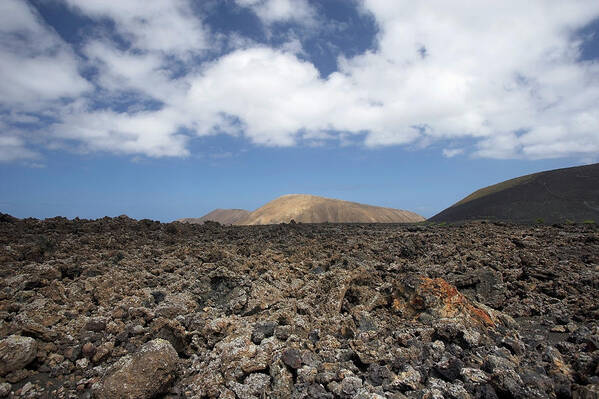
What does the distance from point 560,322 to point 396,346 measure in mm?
3924

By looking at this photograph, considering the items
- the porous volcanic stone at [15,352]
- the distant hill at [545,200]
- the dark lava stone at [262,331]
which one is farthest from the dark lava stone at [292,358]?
the distant hill at [545,200]

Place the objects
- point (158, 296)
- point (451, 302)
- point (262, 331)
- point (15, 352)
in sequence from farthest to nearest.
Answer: point (158, 296), point (451, 302), point (262, 331), point (15, 352)

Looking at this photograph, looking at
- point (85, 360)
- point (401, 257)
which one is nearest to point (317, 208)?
point (401, 257)

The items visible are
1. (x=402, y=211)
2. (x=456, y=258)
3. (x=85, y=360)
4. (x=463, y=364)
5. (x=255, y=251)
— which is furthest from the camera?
(x=402, y=211)

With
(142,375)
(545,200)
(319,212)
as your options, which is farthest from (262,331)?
(319,212)

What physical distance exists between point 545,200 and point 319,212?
175 ft

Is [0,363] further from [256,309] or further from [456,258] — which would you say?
Result: [456,258]

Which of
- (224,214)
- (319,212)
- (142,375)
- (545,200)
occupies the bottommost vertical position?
(142,375)

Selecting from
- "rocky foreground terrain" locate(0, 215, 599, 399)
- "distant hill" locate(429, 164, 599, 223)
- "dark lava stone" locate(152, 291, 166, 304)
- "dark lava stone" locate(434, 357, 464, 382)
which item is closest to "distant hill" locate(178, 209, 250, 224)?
"distant hill" locate(429, 164, 599, 223)

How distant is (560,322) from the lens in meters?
6.95

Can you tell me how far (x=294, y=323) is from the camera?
A: 648 cm

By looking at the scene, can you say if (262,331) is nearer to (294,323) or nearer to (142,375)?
(294,323)

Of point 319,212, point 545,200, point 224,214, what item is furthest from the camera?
point 224,214

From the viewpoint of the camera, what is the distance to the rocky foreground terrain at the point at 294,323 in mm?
4875
